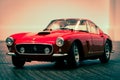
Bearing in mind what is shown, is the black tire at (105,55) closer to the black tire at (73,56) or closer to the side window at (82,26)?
the side window at (82,26)

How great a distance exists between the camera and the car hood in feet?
34.1

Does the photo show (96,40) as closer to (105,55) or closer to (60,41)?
(105,55)

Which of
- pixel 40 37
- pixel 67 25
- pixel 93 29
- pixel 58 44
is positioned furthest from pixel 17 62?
pixel 93 29

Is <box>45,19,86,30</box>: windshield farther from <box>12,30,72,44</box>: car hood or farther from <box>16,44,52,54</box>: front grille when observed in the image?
<box>16,44,52,54</box>: front grille

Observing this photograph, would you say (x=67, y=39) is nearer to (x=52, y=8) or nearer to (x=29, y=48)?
(x=29, y=48)

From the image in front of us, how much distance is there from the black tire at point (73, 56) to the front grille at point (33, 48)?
48 centimetres

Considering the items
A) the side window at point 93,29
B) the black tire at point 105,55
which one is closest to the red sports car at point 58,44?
the side window at point 93,29

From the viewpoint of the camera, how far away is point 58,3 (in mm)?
31969

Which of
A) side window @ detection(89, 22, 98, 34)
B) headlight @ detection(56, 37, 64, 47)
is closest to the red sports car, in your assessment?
headlight @ detection(56, 37, 64, 47)

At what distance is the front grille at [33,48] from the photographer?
10344 mm

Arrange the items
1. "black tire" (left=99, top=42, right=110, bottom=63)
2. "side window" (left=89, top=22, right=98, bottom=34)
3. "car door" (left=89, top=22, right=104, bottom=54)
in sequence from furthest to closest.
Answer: "black tire" (left=99, top=42, right=110, bottom=63) < "side window" (left=89, top=22, right=98, bottom=34) < "car door" (left=89, top=22, right=104, bottom=54)

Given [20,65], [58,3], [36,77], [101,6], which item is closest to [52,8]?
[58,3]

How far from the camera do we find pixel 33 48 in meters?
10.5

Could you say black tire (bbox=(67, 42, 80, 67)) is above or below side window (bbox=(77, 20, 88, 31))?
below
